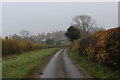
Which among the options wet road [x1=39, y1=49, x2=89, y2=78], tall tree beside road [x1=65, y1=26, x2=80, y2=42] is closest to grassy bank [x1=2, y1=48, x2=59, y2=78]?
wet road [x1=39, y1=49, x2=89, y2=78]

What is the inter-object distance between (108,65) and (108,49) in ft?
3.68

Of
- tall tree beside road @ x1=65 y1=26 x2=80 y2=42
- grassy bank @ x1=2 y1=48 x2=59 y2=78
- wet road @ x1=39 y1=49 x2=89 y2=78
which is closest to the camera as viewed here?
grassy bank @ x1=2 y1=48 x2=59 y2=78

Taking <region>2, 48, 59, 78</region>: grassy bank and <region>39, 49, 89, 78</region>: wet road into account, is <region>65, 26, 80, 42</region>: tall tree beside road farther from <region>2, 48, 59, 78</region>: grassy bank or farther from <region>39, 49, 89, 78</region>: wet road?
<region>39, 49, 89, 78</region>: wet road

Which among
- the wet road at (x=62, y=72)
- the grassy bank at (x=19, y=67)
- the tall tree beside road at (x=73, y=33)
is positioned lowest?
the wet road at (x=62, y=72)

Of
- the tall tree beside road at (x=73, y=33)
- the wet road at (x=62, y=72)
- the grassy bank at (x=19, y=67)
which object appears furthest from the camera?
the tall tree beside road at (x=73, y=33)

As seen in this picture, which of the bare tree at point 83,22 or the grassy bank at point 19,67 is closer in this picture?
the grassy bank at point 19,67

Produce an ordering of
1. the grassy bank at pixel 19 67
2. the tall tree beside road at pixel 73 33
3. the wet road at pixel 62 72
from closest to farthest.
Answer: the grassy bank at pixel 19 67 < the wet road at pixel 62 72 < the tall tree beside road at pixel 73 33

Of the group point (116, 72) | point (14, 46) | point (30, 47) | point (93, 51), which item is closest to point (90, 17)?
point (30, 47)

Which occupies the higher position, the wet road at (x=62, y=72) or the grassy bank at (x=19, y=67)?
the grassy bank at (x=19, y=67)

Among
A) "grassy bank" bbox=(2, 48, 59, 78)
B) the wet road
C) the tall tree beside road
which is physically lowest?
the wet road

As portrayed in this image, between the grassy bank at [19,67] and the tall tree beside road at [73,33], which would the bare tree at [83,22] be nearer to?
the tall tree beside road at [73,33]

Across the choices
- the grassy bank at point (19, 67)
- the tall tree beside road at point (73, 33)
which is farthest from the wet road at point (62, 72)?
the tall tree beside road at point (73, 33)

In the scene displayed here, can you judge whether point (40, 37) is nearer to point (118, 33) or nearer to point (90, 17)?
point (90, 17)

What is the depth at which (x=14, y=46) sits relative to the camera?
39.0 m
